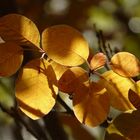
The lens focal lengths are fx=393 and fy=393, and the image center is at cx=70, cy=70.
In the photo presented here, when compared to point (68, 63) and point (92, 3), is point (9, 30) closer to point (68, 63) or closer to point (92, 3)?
point (68, 63)

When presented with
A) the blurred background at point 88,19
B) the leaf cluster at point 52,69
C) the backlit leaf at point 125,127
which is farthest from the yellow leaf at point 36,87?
the blurred background at point 88,19

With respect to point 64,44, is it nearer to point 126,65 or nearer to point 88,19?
point 126,65

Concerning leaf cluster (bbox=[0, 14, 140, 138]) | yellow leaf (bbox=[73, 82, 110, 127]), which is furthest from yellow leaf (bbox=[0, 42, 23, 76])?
yellow leaf (bbox=[73, 82, 110, 127])

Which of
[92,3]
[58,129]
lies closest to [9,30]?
[58,129]

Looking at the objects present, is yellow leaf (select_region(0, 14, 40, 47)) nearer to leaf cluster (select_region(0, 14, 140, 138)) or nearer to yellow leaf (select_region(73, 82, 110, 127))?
leaf cluster (select_region(0, 14, 140, 138))

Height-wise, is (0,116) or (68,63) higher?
(68,63)

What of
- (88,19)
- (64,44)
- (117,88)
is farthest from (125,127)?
(88,19)
